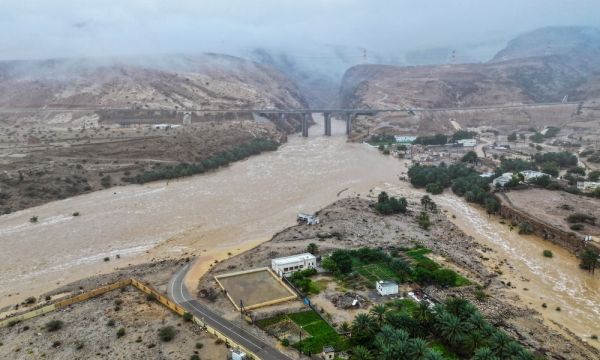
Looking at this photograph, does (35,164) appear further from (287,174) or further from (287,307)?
(287,307)

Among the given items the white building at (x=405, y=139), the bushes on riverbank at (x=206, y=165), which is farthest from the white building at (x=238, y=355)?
the white building at (x=405, y=139)

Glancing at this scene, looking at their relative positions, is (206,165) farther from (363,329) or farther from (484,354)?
(484,354)

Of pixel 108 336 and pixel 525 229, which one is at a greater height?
pixel 108 336

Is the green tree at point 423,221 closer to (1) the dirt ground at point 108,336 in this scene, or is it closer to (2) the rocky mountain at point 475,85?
(1) the dirt ground at point 108,336

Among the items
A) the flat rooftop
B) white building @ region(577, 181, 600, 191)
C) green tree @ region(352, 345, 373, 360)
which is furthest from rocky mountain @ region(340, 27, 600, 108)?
green tree @ region(352, 345, 373, 360)

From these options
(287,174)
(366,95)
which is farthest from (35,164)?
(366,95)

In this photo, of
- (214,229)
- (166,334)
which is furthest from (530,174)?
(166,334)
